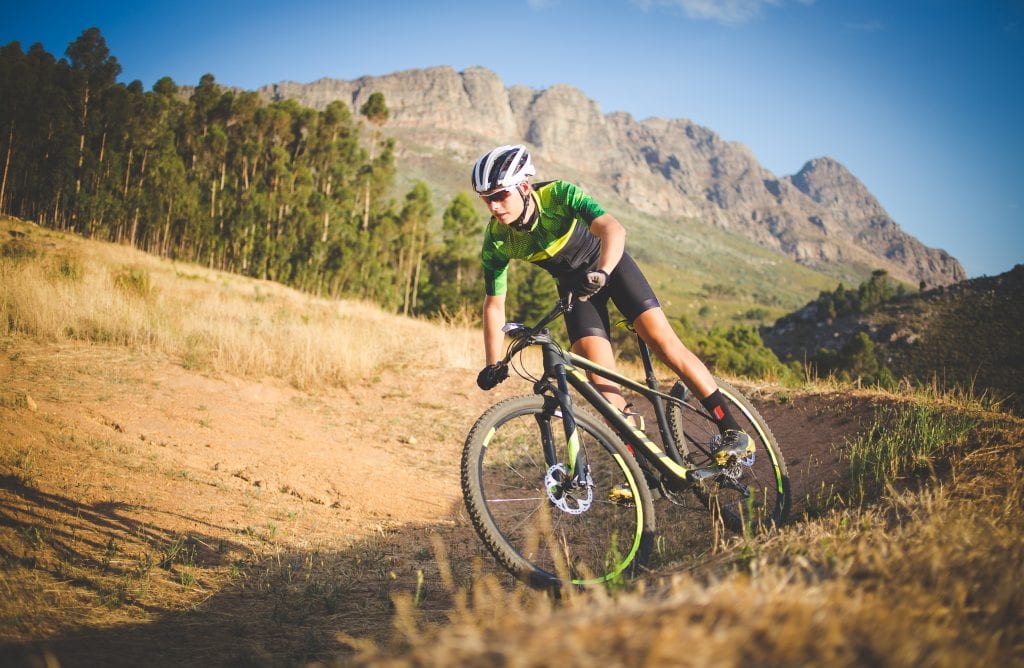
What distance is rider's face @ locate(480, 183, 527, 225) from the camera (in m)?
3.80

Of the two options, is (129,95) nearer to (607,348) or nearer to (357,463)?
(357,463)

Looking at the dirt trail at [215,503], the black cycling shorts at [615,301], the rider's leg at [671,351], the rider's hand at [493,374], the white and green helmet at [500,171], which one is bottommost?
the dirt trail at [215,503]

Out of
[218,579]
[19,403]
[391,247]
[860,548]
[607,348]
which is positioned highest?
[391,247]

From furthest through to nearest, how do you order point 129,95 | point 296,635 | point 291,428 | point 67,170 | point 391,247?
1. point 391,247
2. point 129,95
3. point 67,170
4. point 291,428
5. point 296,635

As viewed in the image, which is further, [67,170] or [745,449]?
[67,170]

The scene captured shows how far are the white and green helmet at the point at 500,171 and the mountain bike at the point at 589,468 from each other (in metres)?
0.95

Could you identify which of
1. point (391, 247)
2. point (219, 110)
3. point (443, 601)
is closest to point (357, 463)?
point (443, 601)

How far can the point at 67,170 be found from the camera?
34.8m

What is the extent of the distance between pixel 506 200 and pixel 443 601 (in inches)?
109

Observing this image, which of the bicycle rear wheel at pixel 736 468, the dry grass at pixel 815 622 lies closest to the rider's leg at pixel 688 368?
the bicycle rear wheel at pixel 736 468

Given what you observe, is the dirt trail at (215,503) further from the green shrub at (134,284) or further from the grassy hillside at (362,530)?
the green shrub at (134,284)

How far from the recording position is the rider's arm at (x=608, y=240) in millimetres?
3561

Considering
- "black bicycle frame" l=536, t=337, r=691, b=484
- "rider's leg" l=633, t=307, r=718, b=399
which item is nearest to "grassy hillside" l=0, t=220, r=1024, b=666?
"black bicycle frame" l=536, t=337, r=691, b=484

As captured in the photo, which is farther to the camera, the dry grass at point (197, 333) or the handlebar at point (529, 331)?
the dry grass at point (197, 333)
